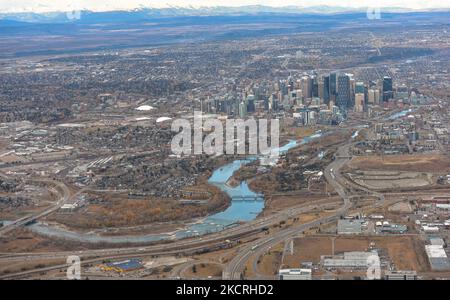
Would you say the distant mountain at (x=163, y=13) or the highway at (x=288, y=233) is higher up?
the distant mountain at (x=163, y=13)

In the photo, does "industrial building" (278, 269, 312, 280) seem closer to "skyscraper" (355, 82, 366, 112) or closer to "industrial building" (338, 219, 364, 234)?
"industrial building" (338, 219, 364, 234)

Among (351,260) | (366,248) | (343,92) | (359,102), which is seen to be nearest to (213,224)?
(366,248)

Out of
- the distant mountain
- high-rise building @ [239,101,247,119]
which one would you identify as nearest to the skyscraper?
high-rise building @ [239,101,247,119]

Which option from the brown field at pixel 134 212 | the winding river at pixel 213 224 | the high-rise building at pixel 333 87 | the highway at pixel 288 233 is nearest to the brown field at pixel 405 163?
the highway at pixel 288 233

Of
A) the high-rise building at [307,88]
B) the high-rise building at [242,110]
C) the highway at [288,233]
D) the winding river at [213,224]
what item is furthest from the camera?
the high-rise building at [307,88]

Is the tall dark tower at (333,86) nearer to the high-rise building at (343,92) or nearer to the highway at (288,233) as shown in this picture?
the high-rise building at (343,92)

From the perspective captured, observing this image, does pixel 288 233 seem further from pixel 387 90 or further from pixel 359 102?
pixel 387 90

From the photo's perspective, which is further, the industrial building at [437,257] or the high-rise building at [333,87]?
the high-rise building at [333,87]
